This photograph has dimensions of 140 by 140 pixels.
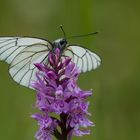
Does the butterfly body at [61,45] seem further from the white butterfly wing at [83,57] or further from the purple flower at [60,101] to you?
the purple flower at [60,101]

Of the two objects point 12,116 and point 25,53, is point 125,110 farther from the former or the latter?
point 25,53

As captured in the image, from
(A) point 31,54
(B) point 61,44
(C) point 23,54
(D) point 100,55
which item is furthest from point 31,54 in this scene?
(D) point 100,55

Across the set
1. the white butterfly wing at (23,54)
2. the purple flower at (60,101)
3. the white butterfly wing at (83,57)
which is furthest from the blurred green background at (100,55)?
the purple flower at (60,101)

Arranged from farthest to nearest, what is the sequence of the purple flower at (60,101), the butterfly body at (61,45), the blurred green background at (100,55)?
the blurred green background at (100,55) < the butterfly body at (61,45) < the purple flower at (60,101)

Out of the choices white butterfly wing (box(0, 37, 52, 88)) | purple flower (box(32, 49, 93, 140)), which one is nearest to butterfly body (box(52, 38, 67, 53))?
white butterfly wing (box(0, 37, 52, 88))

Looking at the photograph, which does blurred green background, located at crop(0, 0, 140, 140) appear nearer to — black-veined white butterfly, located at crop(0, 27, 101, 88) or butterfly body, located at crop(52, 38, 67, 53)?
black-veined white butterfly, located at crop(0, 27, 101, 88)

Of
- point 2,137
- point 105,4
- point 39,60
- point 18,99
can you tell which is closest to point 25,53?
point 39,60

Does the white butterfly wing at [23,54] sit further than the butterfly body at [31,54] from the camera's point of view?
Yes
